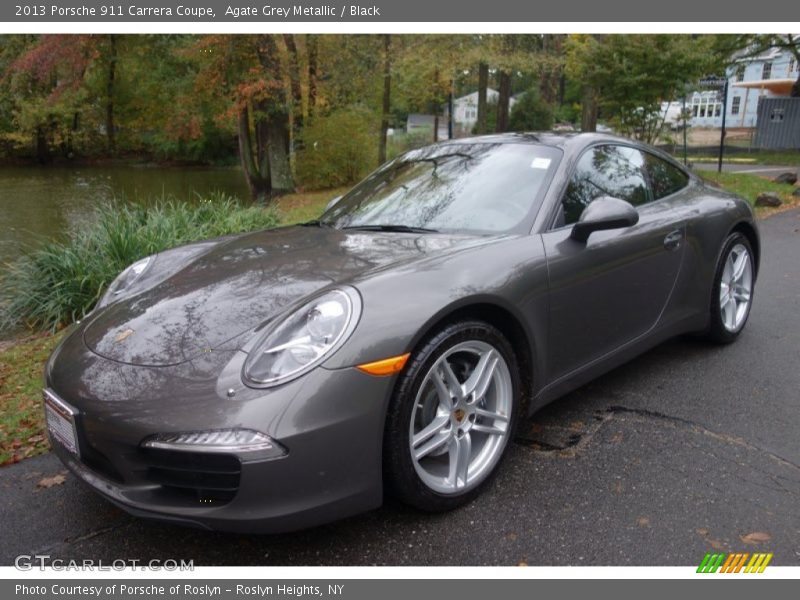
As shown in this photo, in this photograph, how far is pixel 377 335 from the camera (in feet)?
7.02

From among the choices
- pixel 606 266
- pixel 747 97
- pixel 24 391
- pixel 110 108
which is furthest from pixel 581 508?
pixel 747 97

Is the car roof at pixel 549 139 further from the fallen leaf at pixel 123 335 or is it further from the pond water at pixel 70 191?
the pond water at pixel 70 191

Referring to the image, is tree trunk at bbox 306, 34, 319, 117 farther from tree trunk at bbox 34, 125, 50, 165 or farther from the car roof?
tree trunk at bbox 34, 125, 50, 165

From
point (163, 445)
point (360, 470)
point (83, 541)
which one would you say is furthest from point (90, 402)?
point (360, 470)

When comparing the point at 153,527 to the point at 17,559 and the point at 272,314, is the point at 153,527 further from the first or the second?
the point at 272,314

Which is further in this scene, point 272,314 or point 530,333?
point 530,333

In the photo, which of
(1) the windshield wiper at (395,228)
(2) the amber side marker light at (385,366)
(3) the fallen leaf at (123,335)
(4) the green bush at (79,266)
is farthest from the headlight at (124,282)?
(4) the green bush at (79,266)

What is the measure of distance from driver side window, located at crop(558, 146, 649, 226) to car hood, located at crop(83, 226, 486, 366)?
2.03ft

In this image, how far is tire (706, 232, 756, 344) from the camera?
4004mm

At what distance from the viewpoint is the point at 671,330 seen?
144 inches

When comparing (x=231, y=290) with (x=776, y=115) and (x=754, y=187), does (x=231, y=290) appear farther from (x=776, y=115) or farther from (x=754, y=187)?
(x=776, y=115)

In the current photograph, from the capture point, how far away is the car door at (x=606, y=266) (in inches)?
112

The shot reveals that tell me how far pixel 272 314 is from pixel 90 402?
2.16ft

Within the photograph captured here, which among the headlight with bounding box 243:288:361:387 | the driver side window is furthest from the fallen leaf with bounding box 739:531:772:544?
the headlight with bounding box 243:288:361:387
